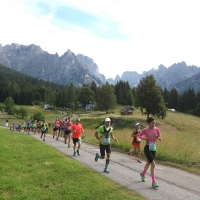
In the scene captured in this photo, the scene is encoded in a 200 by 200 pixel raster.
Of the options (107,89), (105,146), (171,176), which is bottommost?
(171,176)

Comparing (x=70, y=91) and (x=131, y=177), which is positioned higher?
(x=70, y=91)

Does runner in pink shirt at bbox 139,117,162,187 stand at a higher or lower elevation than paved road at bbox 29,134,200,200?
higher

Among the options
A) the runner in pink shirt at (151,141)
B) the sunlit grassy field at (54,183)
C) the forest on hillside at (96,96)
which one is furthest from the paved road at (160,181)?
the forest on hillside at (96,96)

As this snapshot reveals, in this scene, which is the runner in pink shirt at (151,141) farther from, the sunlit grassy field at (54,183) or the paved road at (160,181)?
the sunlit grassy field at (54,183)

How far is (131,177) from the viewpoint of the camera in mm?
9344

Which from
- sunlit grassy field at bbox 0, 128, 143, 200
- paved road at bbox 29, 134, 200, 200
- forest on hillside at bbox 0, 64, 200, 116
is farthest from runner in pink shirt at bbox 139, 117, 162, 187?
forest on hillside at bbox 0, 64, 200, 116

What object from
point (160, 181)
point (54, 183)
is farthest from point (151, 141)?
point (54, 183)

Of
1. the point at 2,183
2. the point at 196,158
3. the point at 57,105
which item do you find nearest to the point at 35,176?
the point at 2,183

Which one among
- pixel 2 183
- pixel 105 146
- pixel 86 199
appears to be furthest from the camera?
pixel 105 146

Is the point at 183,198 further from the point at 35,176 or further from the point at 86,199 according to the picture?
the point at 35,176

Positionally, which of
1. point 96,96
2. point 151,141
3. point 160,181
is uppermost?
point 96,96

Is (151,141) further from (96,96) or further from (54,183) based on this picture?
(96,96)

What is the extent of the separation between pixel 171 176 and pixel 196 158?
3.40 meters

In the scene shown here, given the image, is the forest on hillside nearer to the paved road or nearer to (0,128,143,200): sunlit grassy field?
the paved road
